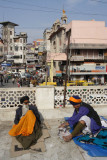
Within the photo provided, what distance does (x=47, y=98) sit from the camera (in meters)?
5.97

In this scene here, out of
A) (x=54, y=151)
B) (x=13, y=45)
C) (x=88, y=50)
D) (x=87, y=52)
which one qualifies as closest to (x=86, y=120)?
(x=54, y=151)

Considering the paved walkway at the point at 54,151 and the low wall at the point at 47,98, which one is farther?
the low wall at the point at 47,98

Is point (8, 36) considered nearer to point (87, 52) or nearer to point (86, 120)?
point (87, 52)

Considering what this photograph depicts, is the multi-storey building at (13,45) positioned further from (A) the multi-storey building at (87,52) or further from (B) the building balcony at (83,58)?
(B) the building balcony at (83,58)

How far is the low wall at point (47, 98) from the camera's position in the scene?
5844 mm

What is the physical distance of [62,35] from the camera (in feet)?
119

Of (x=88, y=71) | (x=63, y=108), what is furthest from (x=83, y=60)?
(x=63, y=108)

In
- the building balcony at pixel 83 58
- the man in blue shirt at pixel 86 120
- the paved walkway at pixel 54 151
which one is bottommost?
the paved walkway at pixel 54 151

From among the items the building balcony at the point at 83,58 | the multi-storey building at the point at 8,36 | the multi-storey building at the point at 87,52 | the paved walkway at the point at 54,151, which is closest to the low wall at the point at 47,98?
the paved walkway at the point at 54,151

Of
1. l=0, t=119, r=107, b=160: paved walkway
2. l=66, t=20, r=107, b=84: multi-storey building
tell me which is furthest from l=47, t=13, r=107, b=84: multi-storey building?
l=0, t=119, r=107, b=160: paved walkway

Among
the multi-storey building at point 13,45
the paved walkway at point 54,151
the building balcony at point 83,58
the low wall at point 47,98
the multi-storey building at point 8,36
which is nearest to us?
the paved walkway at point 54,151

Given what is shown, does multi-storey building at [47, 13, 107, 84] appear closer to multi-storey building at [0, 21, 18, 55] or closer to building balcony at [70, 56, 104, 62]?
building balcony at [70, 56, 104, 62]

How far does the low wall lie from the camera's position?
19.2 ft

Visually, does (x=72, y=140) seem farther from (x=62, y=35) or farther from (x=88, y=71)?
(x=62, y=35)
